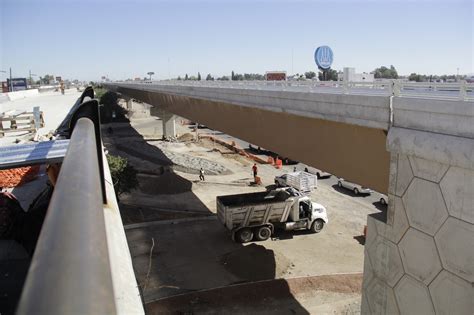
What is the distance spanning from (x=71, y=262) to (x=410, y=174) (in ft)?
27.7

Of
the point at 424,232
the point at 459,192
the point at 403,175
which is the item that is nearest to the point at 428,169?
the point at 403,175

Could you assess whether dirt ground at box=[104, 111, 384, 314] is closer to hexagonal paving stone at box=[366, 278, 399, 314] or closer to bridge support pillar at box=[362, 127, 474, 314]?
hexagonal paving stone at box=[366, 278, 399, 314]

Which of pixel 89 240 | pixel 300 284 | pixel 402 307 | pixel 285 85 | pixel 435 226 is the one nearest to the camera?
pixel 89 240

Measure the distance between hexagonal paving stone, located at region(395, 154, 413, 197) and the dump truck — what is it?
12.4m

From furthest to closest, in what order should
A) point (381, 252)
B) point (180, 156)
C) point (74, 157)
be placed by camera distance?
point (180, 156), point (381, 252), point (74, 157)

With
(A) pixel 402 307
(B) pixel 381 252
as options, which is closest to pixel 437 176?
(B) pixel 381 252

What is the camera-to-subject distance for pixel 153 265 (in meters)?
18.3

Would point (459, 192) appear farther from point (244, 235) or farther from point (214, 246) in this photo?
point (214, 246)

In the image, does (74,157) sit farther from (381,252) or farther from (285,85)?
(285,85)

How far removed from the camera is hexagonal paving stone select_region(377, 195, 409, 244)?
8.54 metres

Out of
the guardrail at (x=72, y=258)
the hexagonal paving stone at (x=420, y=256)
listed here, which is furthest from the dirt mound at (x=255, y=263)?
the guardrail at (x=72, y=258)

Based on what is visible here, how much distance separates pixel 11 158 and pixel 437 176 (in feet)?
27.3

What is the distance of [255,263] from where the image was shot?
1800cm

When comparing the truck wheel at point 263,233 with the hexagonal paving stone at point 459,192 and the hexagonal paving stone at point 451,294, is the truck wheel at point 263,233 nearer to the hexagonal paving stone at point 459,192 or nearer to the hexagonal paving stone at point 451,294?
the hexagonal paving stone at point 451,294
